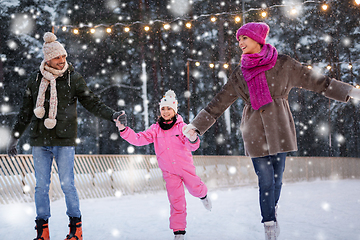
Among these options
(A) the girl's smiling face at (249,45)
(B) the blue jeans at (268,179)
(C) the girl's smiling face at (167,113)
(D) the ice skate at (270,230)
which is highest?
(A) the girl's smiling face at (249,45)

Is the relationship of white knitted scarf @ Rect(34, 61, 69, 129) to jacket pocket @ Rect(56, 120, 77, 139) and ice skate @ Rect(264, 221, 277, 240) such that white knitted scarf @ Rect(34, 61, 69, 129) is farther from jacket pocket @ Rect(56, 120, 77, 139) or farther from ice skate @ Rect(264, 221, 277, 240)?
ice skate @ Rect(264, 221, 277, 240)

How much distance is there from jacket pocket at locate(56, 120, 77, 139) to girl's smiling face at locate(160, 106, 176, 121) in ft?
3.07

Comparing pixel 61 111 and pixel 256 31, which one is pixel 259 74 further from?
pixel 61 111

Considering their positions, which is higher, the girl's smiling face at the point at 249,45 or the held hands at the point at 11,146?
the girl's smiling face at the point at 249,45

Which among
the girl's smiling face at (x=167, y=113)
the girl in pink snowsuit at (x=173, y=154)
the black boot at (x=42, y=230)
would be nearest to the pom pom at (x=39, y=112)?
the girl in pink snowsuit at (x=173, y=154)

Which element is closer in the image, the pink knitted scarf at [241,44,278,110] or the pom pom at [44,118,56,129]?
the pink knitted scarf at [241,44,278,110]

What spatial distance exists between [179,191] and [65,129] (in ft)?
4.14

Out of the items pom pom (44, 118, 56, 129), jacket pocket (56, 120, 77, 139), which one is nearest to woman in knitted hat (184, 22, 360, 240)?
jacket pocket (56, 120, 77, 139)

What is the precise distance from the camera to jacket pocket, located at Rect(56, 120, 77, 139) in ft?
9.90

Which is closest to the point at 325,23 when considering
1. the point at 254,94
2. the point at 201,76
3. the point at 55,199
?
the point at 201,76

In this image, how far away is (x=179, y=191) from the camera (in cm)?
323

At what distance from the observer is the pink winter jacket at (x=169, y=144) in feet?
10.7

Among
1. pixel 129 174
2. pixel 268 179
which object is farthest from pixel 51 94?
pixel 129 174

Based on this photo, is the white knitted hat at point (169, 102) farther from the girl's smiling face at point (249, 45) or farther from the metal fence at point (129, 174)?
the metal fence at point (129, 174)
